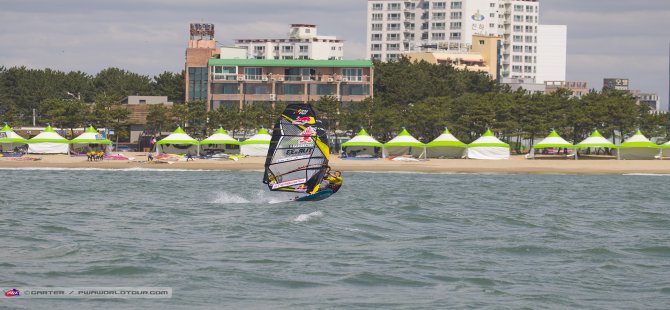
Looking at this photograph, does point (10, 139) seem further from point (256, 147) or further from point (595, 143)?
point (595, 143)

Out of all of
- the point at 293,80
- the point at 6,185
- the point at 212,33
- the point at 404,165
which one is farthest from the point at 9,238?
the point at 212,33

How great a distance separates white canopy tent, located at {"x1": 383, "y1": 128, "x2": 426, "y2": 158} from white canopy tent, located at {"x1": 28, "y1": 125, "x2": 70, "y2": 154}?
2790 centimetres

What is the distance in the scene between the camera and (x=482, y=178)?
76062 millimetres

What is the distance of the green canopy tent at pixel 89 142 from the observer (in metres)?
89.4

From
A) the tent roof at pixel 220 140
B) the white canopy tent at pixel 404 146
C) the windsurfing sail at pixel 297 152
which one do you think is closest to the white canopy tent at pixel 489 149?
the white canopy tent at pixel 404 146

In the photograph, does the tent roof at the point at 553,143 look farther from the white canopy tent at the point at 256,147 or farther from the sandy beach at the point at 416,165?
the white canopy tent at the point at 256,147

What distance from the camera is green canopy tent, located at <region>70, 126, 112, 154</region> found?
89.4 m

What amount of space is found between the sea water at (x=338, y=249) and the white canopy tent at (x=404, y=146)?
34.6 metres

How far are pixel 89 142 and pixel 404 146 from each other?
2728 cm

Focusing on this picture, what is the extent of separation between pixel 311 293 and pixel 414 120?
3189 inches

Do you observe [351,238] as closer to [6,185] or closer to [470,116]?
[6,185]

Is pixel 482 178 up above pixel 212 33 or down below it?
below

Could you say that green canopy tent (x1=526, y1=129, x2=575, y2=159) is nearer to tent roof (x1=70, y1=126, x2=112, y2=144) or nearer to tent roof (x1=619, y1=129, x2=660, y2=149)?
tent roof (x1=619, y1=129, x2=660, y2=149)

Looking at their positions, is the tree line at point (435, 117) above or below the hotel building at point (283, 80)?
below
